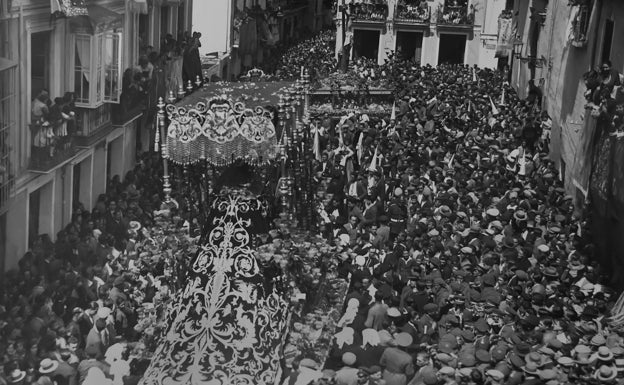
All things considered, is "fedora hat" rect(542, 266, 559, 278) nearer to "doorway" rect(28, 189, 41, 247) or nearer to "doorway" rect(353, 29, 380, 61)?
"doorway" rect(28, 189, 41, 247)

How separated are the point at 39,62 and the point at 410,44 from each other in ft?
98.0

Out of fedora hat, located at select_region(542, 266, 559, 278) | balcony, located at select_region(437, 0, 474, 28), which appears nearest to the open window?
fedora hat, located at select_region(542, 266, 559, 278)

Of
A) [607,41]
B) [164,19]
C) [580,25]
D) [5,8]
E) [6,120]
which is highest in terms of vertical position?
[5,8]

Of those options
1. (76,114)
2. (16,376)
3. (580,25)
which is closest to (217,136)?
(16,376)

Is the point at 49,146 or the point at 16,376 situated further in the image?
the point at 49,146

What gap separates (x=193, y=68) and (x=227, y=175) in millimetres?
12245

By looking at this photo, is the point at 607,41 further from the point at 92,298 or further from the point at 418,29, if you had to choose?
the point at 418,29

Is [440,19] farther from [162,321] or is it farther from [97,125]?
[162,321]

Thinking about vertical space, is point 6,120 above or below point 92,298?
above

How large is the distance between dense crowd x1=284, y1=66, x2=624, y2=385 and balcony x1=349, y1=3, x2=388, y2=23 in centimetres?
2035

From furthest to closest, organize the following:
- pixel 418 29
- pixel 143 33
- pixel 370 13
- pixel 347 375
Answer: pixel 418 29, pixel 370 13, pixel 143 33, pixel 347 375

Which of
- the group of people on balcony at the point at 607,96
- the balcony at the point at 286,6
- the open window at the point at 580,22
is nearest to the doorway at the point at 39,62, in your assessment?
the group of people on balcony at the point at 607,96

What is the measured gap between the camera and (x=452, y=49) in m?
45.5

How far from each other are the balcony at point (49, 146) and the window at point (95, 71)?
119 centimetres
